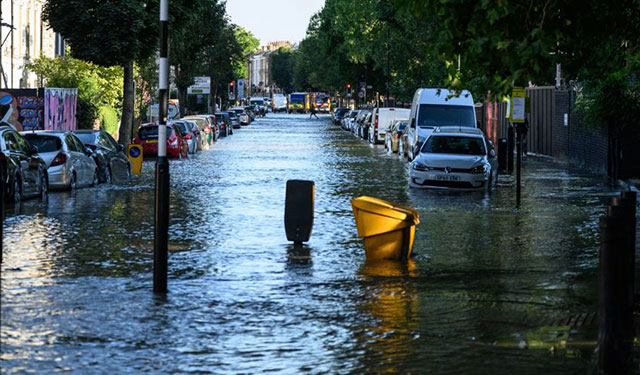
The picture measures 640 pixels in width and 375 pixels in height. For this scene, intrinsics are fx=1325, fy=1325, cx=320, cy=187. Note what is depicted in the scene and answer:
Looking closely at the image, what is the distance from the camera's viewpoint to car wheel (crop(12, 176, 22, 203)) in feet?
76.2

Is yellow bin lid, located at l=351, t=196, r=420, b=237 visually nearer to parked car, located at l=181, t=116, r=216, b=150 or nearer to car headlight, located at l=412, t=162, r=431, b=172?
car headlight, located at l=412, t=162, r=431, b=172

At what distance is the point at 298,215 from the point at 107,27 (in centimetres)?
2889

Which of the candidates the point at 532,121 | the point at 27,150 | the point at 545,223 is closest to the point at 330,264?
the point at 545,223

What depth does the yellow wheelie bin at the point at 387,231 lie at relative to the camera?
15.6 metres

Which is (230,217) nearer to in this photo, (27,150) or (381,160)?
(27,150)

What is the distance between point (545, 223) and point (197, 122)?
3795 centimetres

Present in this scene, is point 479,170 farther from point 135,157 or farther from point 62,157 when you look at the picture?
point 135,157

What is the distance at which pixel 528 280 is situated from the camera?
44.8ft

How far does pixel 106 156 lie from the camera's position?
31438 millimetres

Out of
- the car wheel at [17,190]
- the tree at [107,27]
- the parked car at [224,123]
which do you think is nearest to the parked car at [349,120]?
the parked car at [224,123]

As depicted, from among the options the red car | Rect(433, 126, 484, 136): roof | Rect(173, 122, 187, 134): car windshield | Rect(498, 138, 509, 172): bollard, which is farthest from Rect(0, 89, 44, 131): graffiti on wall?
Rect(433, 126, 484, 136): roof

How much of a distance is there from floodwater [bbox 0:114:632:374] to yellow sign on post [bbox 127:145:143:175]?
1059cm

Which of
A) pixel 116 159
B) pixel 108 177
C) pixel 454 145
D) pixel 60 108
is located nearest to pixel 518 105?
pixel 454 145

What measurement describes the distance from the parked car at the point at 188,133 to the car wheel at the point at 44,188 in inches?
882
